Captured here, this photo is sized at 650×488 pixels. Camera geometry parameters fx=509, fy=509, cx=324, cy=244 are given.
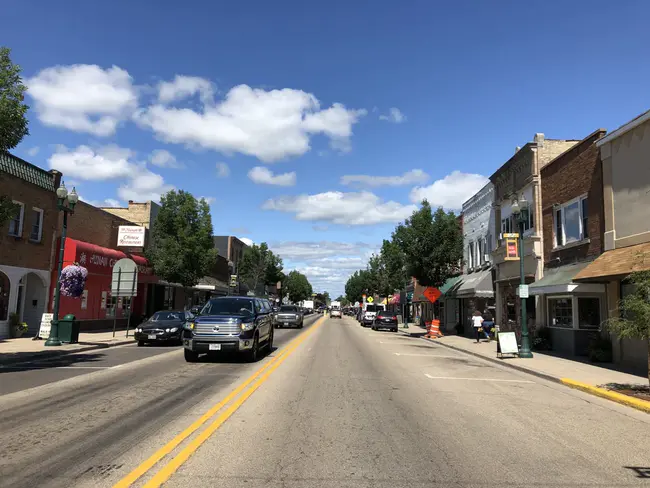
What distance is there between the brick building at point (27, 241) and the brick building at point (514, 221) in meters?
22.0

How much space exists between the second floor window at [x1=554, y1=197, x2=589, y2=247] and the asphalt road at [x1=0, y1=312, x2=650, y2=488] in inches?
381

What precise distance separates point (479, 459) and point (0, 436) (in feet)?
19.4

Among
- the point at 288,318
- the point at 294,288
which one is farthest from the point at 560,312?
the point at 294,288

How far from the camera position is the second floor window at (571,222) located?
1936 cm

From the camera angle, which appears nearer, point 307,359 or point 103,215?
point 307,359

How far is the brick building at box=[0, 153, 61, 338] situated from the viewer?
72.4ft

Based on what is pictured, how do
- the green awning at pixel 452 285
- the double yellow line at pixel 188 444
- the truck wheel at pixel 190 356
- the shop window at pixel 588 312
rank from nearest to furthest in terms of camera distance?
1. the double yellow line at pixel 188 444
2. the truck wheel at pixel 190 356
3. the shop window at pixel 588 312
4. the green awning at pixel 452 285

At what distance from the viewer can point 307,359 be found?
16.3 metres

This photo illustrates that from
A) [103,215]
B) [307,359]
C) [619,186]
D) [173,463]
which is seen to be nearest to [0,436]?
[173,463]

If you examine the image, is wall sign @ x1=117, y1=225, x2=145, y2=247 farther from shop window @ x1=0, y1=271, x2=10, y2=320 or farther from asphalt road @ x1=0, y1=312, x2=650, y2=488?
asphalt road @ x1=0, y1=312, x2=650, y2=488

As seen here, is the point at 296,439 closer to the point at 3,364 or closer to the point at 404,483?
the point at 404,483

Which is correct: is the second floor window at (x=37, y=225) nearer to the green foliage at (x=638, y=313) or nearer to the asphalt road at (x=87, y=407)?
the asphalt road at (x=87, y=407)

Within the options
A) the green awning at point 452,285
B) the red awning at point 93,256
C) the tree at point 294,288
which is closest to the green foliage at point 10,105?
the red awning at point 93,256

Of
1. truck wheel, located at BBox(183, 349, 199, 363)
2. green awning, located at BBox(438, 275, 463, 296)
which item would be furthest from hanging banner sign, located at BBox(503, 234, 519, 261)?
truck wheel, located at BBox(183, 349, 199, 363)
